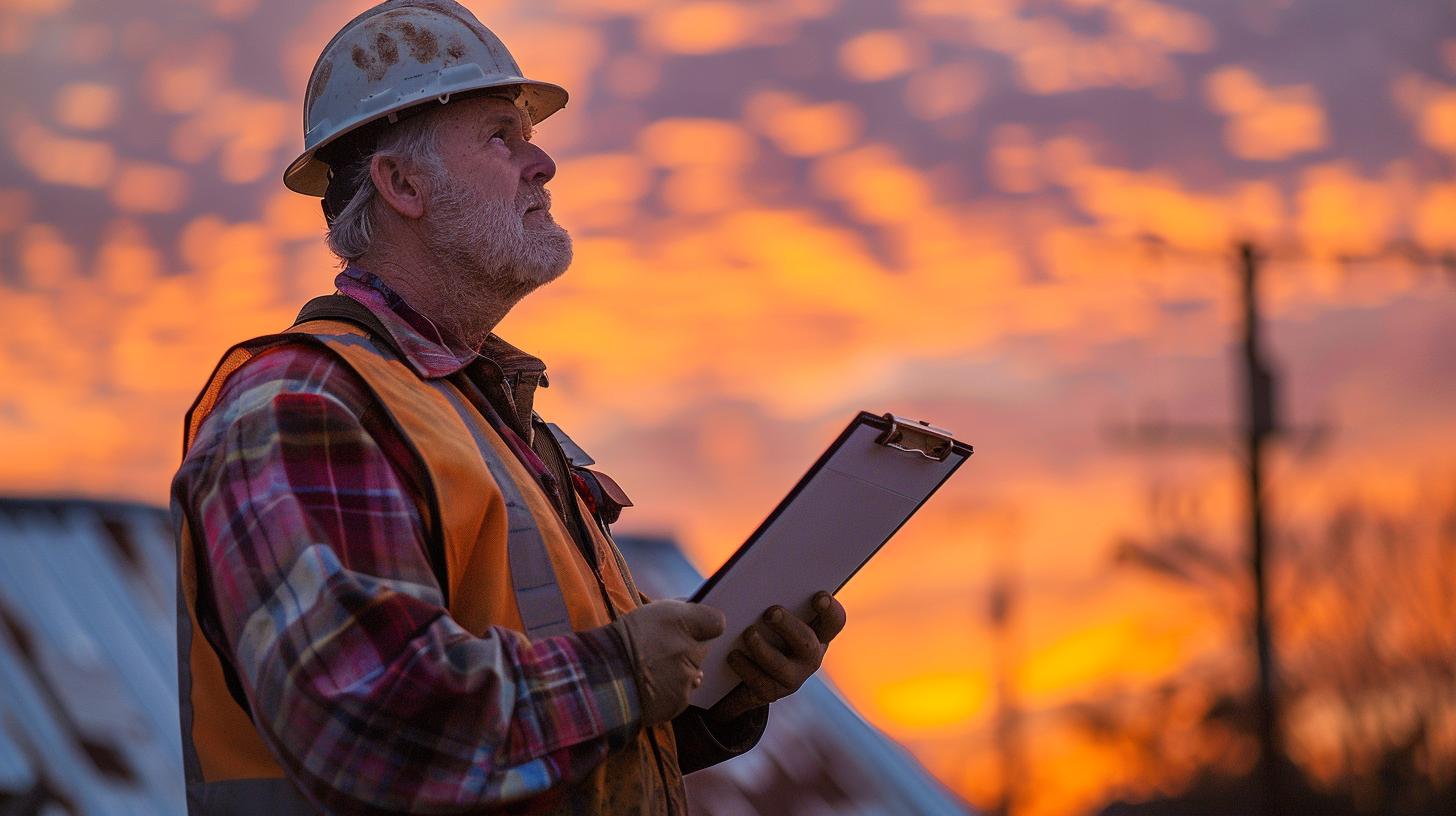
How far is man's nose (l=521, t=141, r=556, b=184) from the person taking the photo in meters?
3.55

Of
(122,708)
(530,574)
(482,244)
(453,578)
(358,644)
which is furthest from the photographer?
(122,708)

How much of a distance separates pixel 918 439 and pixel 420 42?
4.24 ft

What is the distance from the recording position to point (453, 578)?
2.76 metres

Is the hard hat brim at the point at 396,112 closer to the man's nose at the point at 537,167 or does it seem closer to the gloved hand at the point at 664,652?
the man's nose at the point at 537,167

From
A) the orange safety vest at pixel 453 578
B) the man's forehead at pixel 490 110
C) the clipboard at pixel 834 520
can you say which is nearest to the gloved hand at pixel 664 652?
the orange safety vest at pixel 453 578

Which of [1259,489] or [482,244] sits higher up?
[482,244]

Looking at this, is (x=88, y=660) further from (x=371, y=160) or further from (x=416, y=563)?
(x=416, y=563)

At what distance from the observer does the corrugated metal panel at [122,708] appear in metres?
6.96

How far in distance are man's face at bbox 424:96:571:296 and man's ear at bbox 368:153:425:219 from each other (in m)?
0.03

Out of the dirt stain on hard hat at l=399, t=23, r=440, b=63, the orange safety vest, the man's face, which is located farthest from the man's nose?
the orange safety vest

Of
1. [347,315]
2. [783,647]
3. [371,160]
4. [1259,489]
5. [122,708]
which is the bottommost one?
[1259,489]

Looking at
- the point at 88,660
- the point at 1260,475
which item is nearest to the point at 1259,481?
the point at 1260,475

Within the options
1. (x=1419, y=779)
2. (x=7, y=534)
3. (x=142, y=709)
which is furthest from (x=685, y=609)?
(x=1419, y=779)

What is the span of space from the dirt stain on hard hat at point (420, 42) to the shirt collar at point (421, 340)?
436 millimetres
